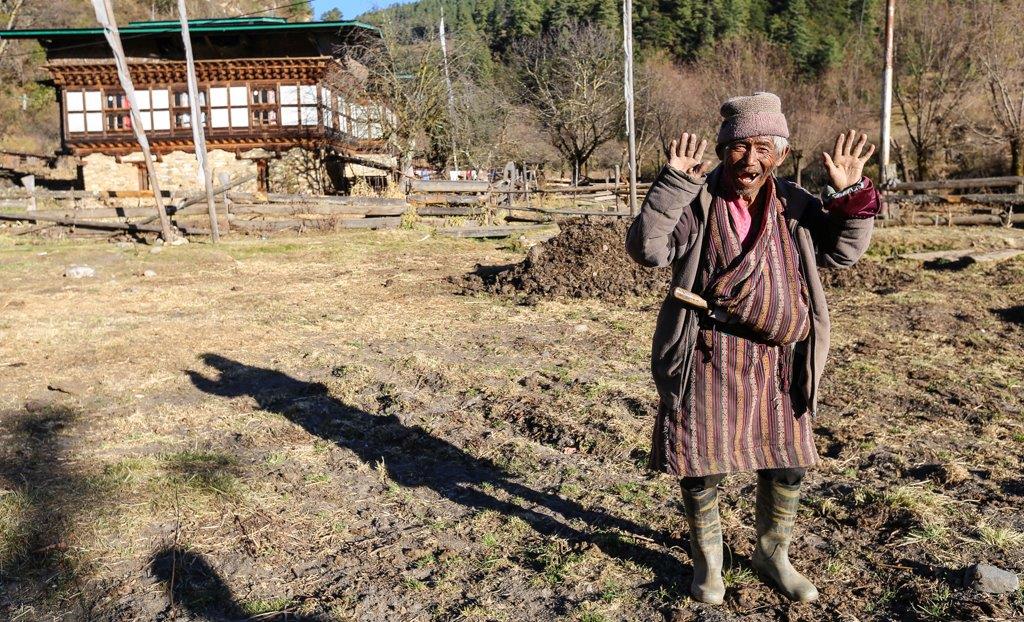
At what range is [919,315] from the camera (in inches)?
300

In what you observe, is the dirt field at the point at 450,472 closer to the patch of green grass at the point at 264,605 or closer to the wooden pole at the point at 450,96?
the patch of green grass at the point at 264,605

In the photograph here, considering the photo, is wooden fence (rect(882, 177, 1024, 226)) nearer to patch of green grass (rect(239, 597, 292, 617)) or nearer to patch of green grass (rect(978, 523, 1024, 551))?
patch of green grass (rect(978, 523, 1024, 551))

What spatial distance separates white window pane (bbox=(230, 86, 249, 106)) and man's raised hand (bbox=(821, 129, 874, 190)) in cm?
2880

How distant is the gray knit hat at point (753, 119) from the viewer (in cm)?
242

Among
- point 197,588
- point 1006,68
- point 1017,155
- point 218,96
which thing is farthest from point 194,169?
point 197,588

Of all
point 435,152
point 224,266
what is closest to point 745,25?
point 435,152

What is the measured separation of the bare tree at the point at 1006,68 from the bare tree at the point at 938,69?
883 millimetres

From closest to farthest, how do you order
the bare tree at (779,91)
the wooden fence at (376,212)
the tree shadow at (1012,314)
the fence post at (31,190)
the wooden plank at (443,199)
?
the tree shadow at (1012,314), the wooden fence at (376,212), the fence post at (31,190), the wooden plank at (443,199), the bare tree at (779,91)

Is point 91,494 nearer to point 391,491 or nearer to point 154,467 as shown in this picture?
point 154,467

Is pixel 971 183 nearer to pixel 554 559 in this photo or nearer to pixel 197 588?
pixel 554 559

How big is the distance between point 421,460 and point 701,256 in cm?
238

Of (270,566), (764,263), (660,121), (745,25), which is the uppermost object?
(745,25)

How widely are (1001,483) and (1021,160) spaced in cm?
2278

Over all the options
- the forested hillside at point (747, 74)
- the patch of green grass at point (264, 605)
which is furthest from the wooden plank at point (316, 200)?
the patch of green grass at point (264, 605)
